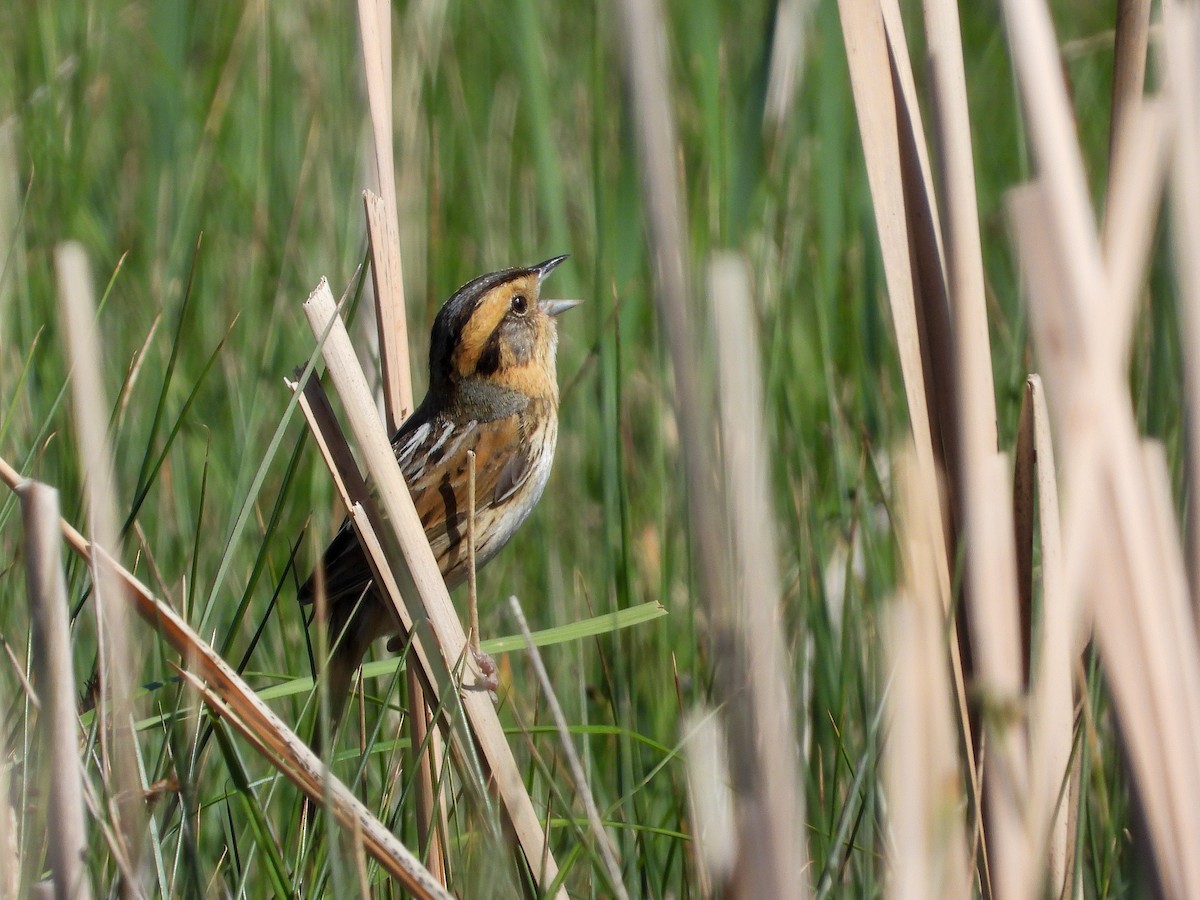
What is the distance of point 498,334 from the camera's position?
3588 millimetres

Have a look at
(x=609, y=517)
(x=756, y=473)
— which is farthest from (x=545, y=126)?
(x=756, y=473)

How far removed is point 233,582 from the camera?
322 centimetres

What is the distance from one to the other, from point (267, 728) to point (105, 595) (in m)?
0.28

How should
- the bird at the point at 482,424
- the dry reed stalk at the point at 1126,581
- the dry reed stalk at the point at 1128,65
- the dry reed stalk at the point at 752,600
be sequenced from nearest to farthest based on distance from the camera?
1. the dry reed stalk at the point at 752,600
2. the dry reed stalk at the point at 1126,581
3. the dry reed stalk at the point at 1128,65
4. the bird at the point at 482,424

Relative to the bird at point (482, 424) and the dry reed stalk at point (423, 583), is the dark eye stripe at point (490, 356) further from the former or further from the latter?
the dry reed stalk at point (423, 583)

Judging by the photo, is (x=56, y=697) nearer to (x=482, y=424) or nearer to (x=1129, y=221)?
(x=1129, y=221)

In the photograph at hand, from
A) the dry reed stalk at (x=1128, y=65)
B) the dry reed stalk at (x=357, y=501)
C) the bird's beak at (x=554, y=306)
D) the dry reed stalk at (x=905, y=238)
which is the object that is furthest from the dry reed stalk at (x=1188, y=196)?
the bird's beak at (x=554, y=306)

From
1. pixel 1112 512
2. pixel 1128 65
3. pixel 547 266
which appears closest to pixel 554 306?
pixel 547 266

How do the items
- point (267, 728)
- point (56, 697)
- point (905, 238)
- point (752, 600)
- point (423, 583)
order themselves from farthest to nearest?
point (423, 583), point (905, 238), point (267, 728), point (56, 697), point (752, 600)

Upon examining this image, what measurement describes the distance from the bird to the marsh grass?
0.17m

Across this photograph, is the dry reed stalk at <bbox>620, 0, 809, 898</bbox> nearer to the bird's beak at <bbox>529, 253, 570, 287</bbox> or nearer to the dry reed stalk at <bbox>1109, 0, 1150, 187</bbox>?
the dry reed stalk at <bbox>1109, 0, 1150, 187</bbox>

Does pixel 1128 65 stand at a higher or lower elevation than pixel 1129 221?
higher

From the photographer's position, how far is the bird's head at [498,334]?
347 cm

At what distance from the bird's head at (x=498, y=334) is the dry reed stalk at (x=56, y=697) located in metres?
1.93
